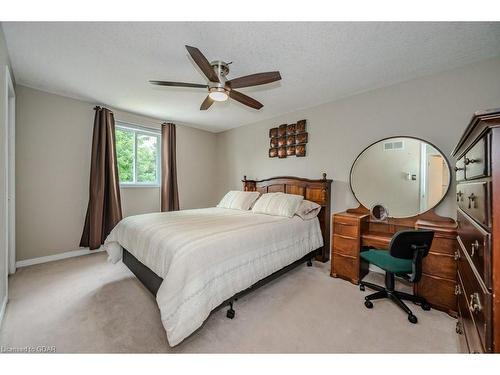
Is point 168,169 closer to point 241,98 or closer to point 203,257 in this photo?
point 241,98

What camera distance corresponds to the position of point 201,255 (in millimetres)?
1600

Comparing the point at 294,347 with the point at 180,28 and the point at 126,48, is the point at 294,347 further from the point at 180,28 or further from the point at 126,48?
the point at 126,48

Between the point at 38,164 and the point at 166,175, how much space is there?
180cm

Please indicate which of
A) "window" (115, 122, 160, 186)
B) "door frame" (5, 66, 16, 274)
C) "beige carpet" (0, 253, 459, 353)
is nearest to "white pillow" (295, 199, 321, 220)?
"beige carpet" (0, 253, 459, 353)

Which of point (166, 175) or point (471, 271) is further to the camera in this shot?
point (166, 175)

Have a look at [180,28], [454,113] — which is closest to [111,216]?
[180,28]

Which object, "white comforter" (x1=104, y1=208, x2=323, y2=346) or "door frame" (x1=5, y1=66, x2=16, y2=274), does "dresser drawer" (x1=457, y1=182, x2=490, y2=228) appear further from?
"door frame" (x1=5, y1=66, x2=16, y2=274)

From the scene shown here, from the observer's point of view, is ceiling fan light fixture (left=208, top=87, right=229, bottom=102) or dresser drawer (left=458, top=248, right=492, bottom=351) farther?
ceiling fan light fixture (left=208, top=87, right=229, bottom=102)

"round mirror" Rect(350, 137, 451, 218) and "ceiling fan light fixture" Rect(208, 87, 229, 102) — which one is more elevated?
"ceiling fan light fixture" Rect(208, 87, 229, 102)

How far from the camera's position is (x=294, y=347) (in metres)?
1.47

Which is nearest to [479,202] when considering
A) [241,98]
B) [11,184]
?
[241,98]

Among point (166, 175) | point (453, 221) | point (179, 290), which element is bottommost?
point (179, 290)

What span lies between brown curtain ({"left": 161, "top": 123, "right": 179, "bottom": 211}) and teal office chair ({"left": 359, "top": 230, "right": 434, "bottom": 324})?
11.7 ft

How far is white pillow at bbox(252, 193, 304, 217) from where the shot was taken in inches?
112
